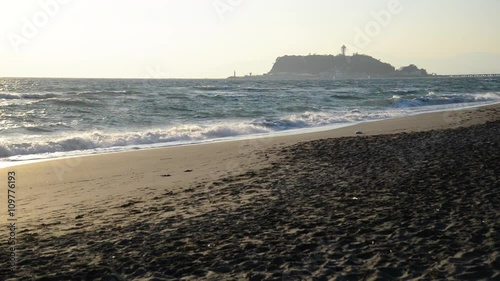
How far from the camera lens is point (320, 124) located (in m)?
22.4

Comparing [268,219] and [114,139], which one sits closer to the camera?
[268,219]

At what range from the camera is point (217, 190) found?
7852 millimetres

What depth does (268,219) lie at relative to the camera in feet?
19.5

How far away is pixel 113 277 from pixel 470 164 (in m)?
6.71

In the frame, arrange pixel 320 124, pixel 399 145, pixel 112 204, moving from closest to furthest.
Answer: pixel 112 204
pixel 399 145
pixel 320 124

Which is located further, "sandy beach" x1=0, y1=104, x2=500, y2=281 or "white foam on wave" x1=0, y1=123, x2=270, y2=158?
"white foam on wave" x1=0, y1=123, x2=270, y2=158

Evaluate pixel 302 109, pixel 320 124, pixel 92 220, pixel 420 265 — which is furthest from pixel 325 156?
Result: pixel 302 109

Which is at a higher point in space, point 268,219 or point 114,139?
point 114,139

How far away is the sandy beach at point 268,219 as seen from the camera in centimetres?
444

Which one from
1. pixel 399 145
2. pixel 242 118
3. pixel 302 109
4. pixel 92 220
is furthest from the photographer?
pixel 302 109

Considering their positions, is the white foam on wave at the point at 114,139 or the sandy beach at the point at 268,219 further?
the white foam on wave at the point at 114,139

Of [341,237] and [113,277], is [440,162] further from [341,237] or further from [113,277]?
[113,277]

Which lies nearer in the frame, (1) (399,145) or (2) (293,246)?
(2) (293,246)

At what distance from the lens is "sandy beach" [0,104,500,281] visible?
175 inches
